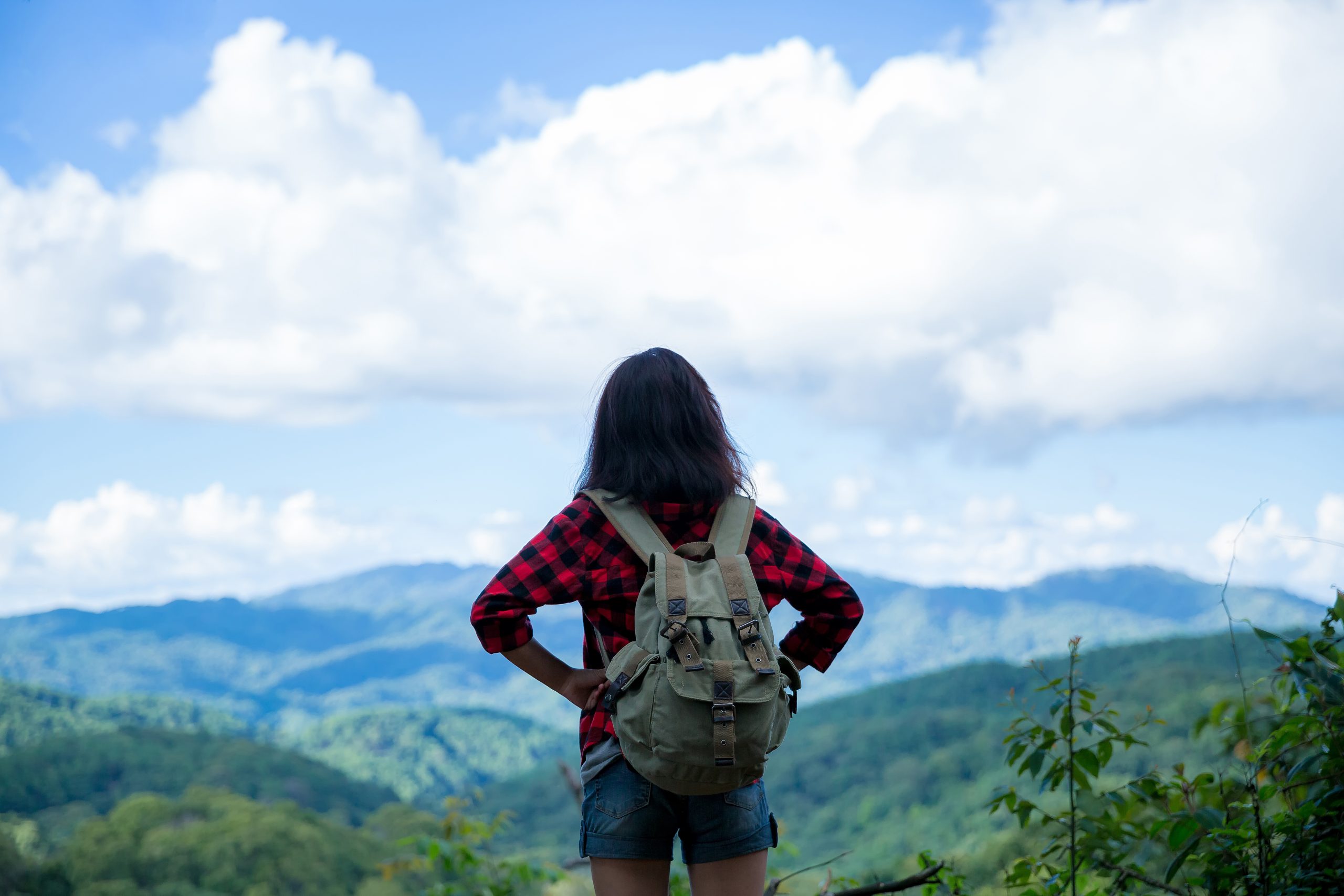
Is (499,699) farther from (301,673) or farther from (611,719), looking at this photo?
(611,719)

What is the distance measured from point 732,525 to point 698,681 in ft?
1.04

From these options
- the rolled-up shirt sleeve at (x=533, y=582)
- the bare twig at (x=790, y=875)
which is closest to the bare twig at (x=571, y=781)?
the bare twig at (x=790, y=875)

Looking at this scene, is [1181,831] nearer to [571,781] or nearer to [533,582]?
[533,582]

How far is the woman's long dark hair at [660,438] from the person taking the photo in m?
1.78

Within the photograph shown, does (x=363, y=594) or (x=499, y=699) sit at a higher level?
(x=363, y=594)

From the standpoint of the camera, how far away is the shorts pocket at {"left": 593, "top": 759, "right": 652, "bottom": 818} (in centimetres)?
169

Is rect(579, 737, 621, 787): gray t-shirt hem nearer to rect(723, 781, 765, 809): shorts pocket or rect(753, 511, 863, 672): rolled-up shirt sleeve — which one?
rect(723, 781, 765, 809): shorts pocket

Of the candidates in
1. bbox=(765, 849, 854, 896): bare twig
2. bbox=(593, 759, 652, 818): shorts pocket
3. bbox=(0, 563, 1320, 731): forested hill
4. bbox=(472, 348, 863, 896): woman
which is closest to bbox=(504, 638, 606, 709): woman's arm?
bbox=(472, 348, 863, 896): woman

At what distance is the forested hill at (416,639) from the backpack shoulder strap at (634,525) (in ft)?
74.8

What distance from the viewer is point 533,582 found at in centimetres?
173

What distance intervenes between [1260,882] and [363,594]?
48.6m

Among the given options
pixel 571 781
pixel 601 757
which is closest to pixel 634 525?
pixel 601 757

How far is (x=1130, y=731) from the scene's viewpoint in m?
2.59

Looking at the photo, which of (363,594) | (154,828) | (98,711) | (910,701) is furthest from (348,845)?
(363,594)
